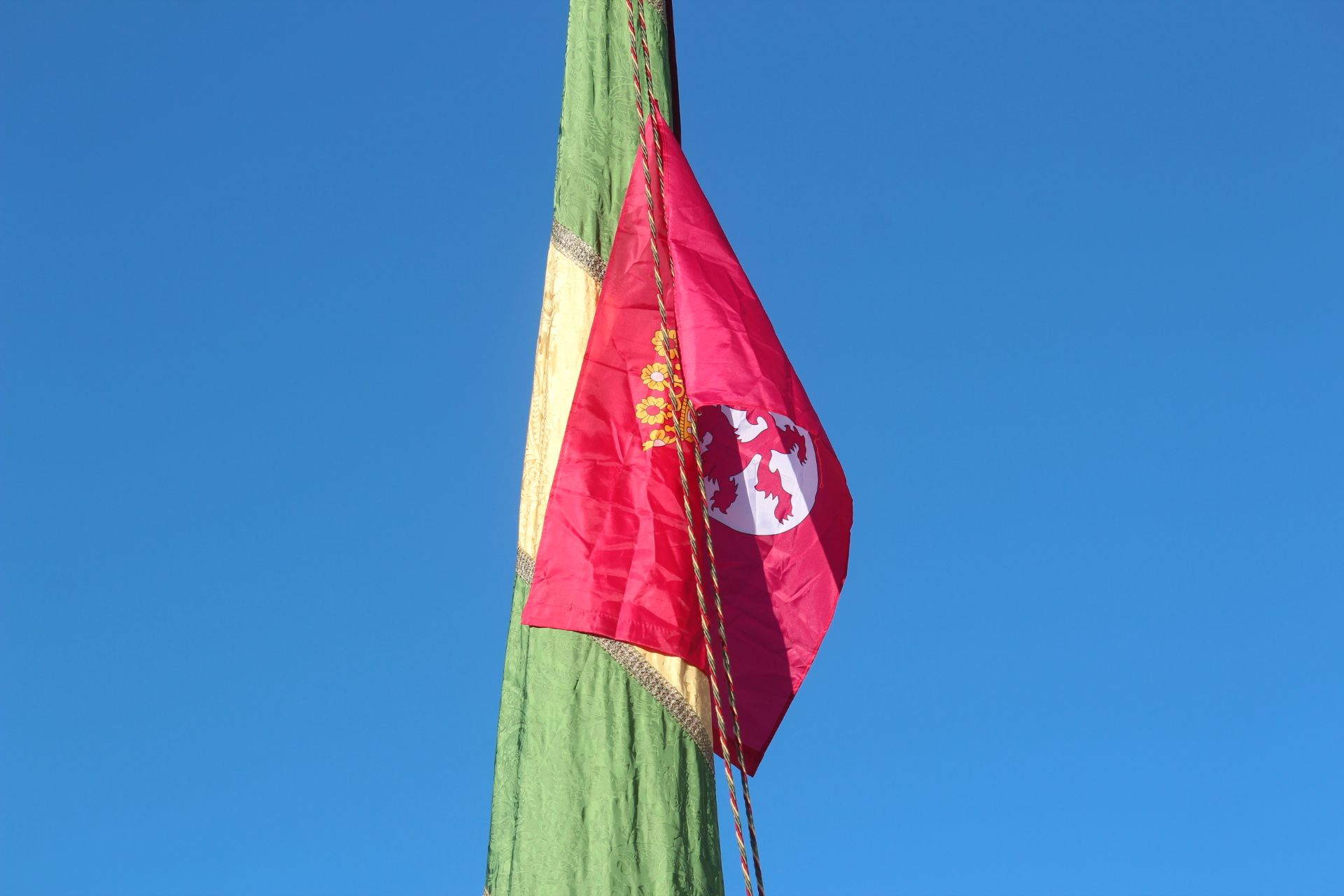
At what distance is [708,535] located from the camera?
199 inches

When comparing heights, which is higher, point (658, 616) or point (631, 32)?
point (631, 32)

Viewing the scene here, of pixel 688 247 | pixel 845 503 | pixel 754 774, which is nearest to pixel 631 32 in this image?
pixel 688 247

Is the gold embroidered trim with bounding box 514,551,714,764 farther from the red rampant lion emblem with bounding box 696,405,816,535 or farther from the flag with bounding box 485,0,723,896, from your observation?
the red rampant lion emblem with bounding box 696,405,816,535

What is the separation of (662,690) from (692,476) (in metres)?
0.86

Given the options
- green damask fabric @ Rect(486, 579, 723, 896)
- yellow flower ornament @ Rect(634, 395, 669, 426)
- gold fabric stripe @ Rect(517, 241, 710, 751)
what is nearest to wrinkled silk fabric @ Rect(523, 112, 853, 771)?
yellow flower ornament @ Rect(634, 395, 669, 426)

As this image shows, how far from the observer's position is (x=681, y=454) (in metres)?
5.48

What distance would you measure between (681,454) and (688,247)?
84 centimetres

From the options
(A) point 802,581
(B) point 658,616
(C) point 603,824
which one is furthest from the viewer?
(A) point 802,581

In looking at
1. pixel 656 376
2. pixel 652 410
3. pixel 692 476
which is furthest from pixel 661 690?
pixel 656 376

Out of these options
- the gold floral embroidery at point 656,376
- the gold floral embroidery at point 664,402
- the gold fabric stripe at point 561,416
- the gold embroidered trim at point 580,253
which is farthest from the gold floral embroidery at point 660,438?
the gold embroidered trim at point 580,253

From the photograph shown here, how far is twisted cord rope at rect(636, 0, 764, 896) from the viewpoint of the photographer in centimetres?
466

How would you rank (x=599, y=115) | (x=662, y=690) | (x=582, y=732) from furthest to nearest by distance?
(x=599, y=115)
(x=662, y=690)
(x=582, y=732)

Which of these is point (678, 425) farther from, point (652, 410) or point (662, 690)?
point (662, 690)

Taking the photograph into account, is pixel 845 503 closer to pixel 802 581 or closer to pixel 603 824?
pixel 802 581
